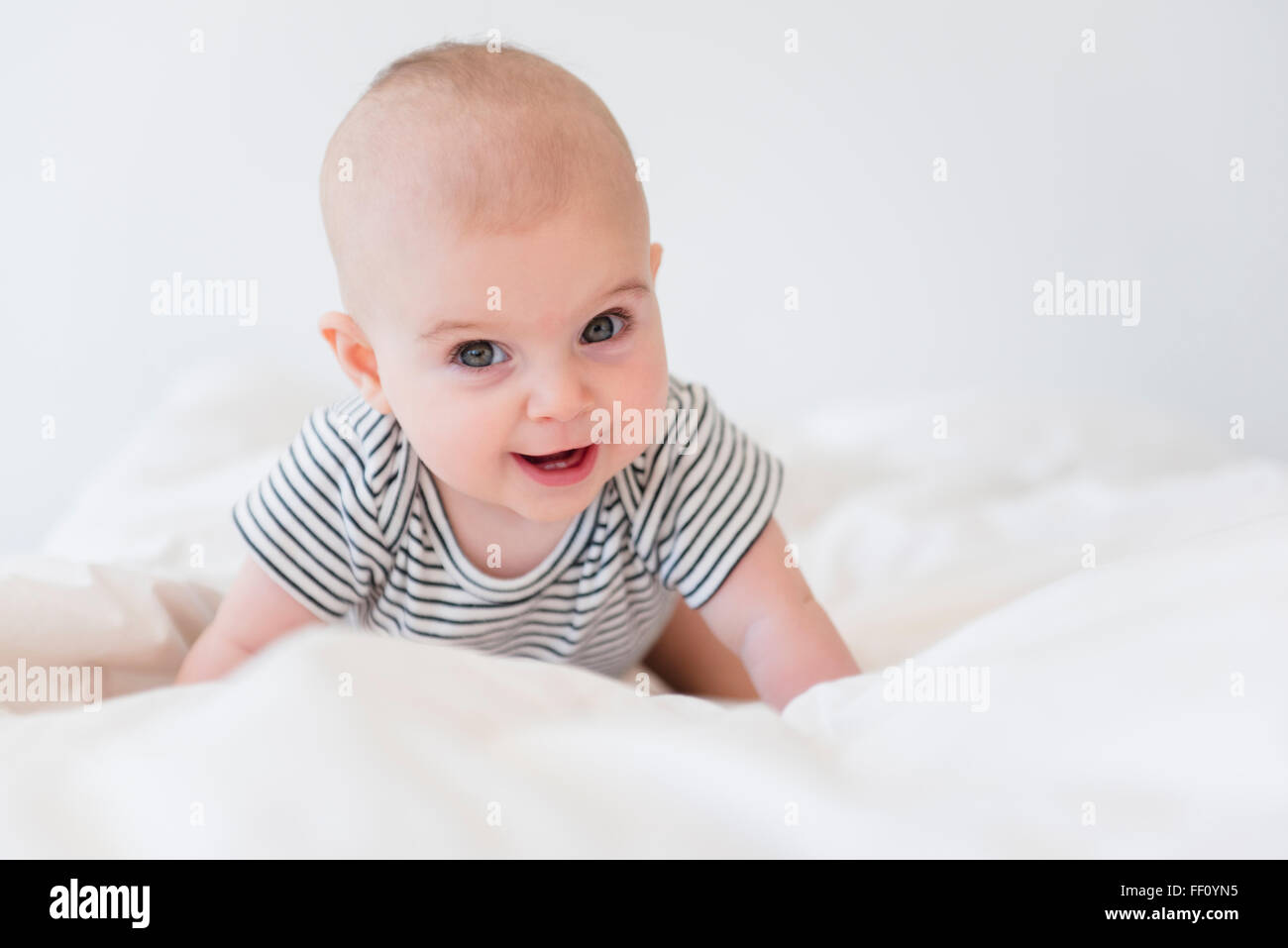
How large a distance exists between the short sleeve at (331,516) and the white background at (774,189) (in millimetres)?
1275

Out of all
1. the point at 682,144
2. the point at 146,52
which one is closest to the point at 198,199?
the point at 146,52

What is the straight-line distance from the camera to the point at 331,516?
104 centimetres

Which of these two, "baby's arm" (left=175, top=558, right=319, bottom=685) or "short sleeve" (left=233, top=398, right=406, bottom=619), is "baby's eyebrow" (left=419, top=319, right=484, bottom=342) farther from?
"baby's arm" (left=175, top=558, right=319, bottom=685)

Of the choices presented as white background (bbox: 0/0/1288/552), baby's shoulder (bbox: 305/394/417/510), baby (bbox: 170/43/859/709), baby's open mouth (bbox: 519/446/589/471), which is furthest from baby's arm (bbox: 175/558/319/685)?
white background (bbox: 0/0/1288/552)

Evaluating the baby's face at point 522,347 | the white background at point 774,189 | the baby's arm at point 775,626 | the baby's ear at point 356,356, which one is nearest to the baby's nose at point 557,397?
the baby's face at point 522,347

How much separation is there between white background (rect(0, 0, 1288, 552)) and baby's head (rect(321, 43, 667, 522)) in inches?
52.0

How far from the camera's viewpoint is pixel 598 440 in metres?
0.92

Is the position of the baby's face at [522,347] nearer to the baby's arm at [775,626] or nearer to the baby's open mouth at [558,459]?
the baby's open mouth at [558,459]

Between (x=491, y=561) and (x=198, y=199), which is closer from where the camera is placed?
(x=491, y=561)

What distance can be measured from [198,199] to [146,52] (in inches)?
9.8

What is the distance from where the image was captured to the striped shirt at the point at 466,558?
40.7 inches
